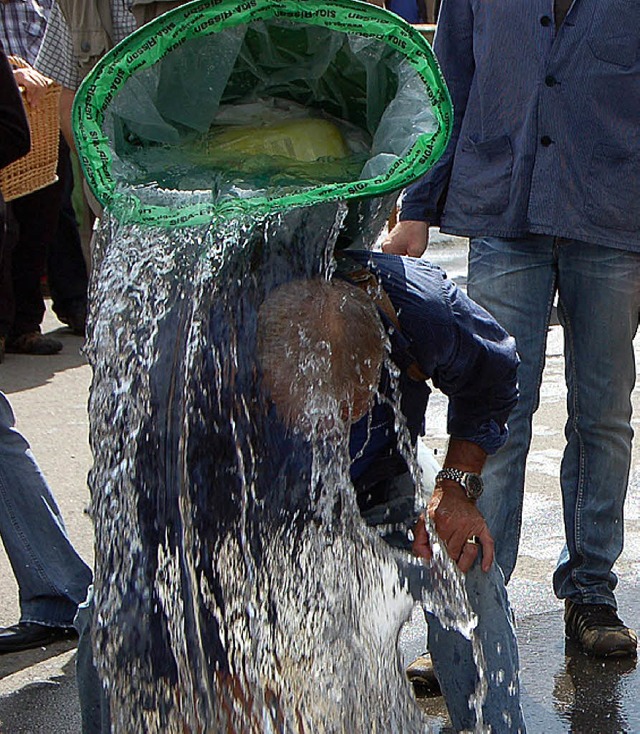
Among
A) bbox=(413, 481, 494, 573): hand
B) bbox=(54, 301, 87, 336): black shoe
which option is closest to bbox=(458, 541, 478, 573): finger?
bbox=(413, 481, 494, 573): hand

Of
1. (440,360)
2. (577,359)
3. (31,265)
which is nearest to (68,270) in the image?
(31,265)

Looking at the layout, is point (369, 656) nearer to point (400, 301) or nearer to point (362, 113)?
point (400, 301)

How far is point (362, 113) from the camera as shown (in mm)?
2744

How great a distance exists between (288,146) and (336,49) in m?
0.20

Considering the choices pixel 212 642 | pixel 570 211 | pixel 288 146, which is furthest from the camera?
pixel 570 211

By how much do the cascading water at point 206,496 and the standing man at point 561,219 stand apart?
1176 mm

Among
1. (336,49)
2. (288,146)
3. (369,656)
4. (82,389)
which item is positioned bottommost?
(82,389)

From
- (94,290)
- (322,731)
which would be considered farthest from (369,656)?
(94,290)

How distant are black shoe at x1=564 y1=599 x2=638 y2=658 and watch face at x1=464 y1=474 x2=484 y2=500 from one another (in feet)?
3.45

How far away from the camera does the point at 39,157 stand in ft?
20.2

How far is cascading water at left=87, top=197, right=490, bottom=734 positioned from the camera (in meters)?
2.40

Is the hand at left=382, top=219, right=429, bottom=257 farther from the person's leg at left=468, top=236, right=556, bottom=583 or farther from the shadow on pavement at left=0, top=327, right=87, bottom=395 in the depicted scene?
the shadow on pavement at left=0, top=327, right=87, bottom=395

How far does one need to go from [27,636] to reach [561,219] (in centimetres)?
182

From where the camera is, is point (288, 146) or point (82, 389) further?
point (82, 389)
